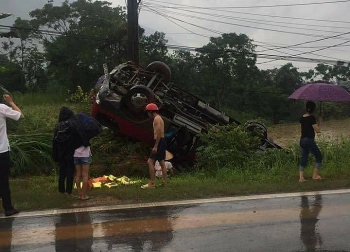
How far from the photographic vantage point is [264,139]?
12.4m

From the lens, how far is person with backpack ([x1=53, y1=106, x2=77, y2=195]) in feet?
23.1

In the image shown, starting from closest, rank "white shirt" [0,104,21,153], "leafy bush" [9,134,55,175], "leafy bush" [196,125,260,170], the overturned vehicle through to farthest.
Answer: "white shirt" [0,104,21,153]
"leafy bush" [9,134,55,175]
"leafy bush" [196,125,260,170]
the overturned vehicle

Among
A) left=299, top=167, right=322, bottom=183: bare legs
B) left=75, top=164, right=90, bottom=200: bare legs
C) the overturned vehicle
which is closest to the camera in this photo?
left=75, top=164, right=90, bottom=200: bare legs

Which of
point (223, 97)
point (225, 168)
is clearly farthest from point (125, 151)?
point (223, 97)

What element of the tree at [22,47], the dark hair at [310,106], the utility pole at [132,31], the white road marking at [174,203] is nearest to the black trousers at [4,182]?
the white road marking at [174,203]

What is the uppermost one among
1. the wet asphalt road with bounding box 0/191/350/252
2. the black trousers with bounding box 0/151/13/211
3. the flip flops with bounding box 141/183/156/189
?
the black trousers with bounding box 0/151/13/211

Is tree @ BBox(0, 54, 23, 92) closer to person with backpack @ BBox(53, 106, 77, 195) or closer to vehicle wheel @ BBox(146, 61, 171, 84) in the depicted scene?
vehicle wheel @ BBox(146, 61, 171, 84)

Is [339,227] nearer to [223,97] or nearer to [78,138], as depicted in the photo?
[78,138]

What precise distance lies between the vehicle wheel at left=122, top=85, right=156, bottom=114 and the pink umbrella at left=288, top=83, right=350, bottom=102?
3.66m

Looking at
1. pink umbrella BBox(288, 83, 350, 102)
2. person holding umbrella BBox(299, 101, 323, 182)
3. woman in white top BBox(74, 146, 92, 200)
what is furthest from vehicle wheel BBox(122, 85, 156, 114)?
person holding umbrella BBox(299, 101, 323, 182)

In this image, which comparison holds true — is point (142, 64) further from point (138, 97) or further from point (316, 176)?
point (316, 176)

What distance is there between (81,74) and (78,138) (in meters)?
31.2

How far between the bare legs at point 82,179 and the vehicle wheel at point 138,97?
152 inches

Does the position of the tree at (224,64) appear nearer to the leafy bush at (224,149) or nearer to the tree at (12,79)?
the tree at (12,79)
